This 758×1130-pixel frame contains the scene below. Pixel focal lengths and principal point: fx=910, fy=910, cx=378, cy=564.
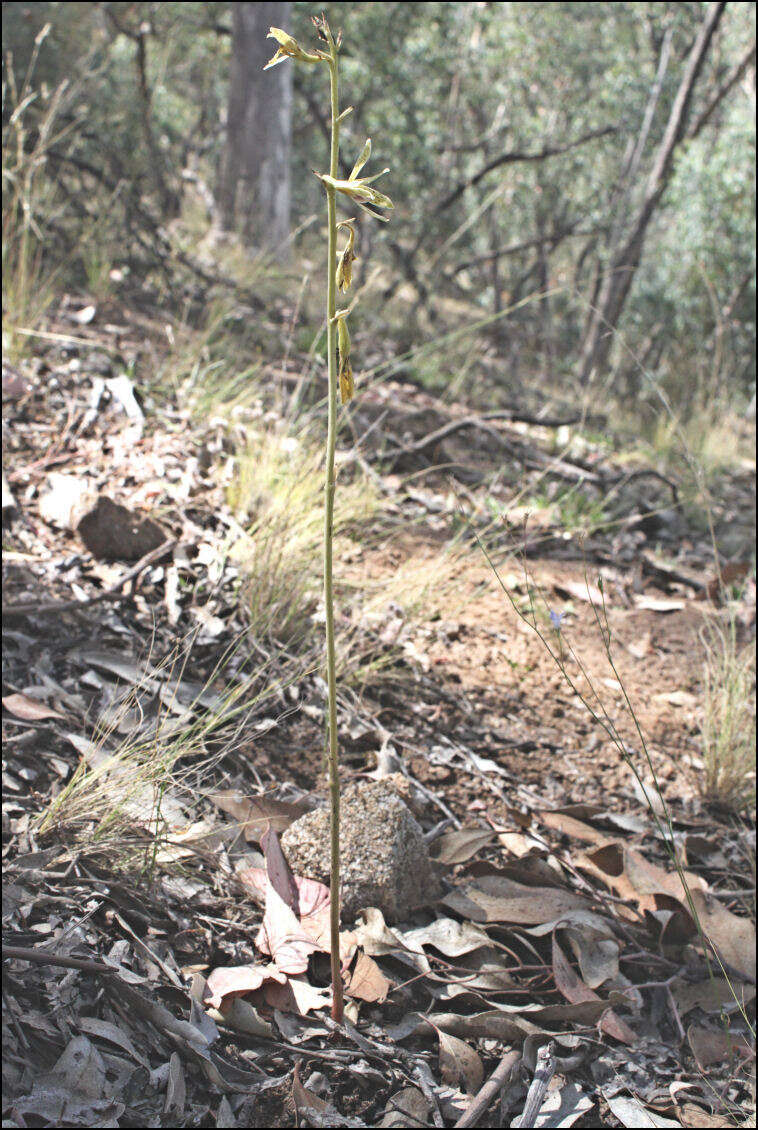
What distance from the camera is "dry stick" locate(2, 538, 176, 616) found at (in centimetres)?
206

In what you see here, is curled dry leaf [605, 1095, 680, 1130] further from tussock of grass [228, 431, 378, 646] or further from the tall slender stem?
tussock of grass [228, 431, 378, 646]

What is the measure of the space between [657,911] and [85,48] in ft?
36.5

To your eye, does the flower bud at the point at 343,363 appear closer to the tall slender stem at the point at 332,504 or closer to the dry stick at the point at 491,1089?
the tall slender stem at the point at 332,504

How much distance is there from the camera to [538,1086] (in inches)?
56.0

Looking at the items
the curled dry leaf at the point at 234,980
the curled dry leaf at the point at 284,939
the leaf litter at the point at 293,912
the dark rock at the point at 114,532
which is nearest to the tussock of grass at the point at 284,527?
the leaf litter at the point at 293,912

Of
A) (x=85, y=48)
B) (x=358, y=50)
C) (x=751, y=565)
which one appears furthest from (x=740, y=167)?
(x=751, y=565)

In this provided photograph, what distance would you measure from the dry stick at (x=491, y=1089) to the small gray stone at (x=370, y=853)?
1.04 feet

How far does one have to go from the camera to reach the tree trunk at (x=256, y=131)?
764 cm

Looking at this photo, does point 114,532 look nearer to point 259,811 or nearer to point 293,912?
point 259,811

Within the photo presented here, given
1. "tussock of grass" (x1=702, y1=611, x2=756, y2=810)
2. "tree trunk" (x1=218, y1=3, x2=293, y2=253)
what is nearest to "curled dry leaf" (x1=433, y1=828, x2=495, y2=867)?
"tussock of grass" (x1=702, y1=611, x2=756, y2=810)

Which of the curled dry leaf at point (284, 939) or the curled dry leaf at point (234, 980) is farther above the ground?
the curled dry leaf at point (284, 939)

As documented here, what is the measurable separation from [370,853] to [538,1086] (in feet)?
1.48

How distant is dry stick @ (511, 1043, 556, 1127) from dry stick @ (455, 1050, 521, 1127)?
4 cm

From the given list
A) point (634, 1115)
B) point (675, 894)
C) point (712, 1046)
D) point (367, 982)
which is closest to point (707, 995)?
point (712, 1046)
